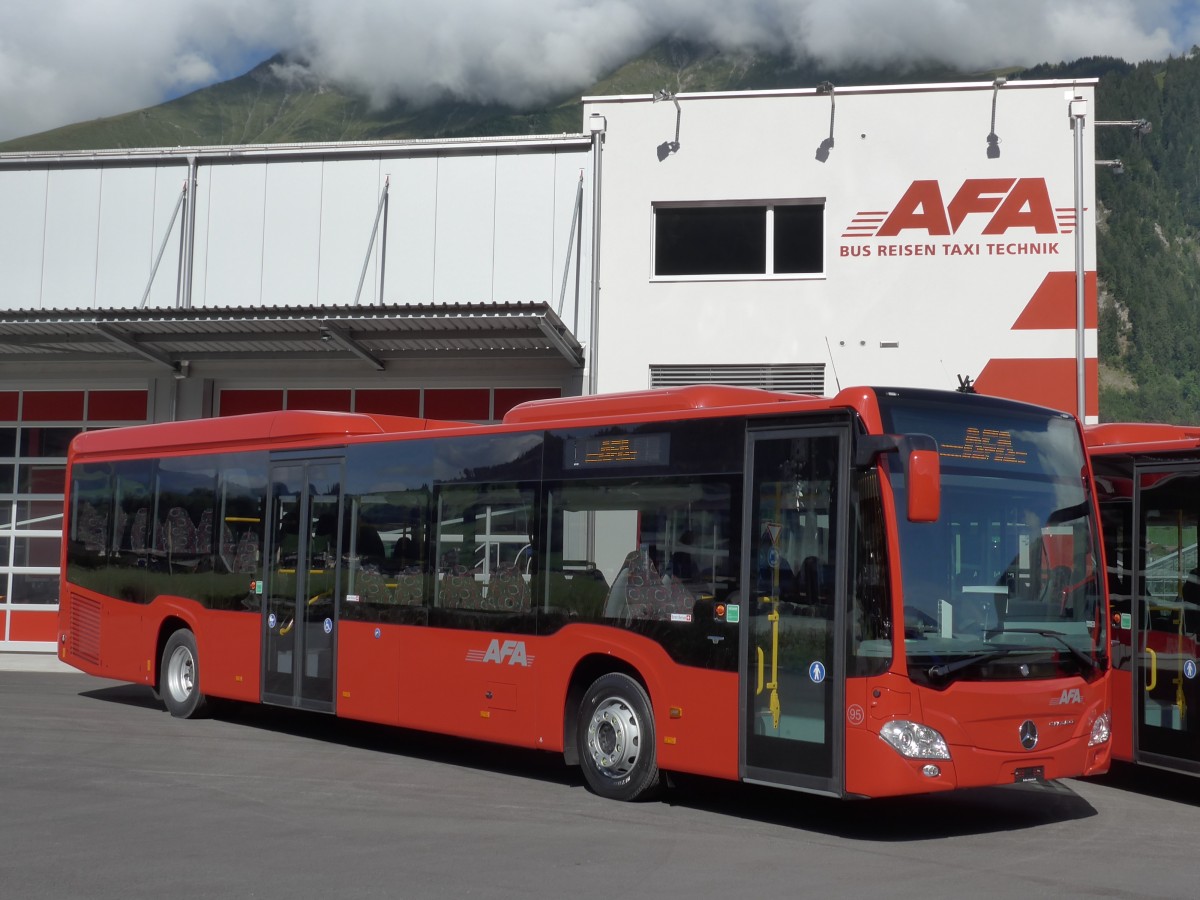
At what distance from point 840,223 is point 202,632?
393 inches

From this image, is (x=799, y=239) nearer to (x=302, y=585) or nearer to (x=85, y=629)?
(x=302, y=585)

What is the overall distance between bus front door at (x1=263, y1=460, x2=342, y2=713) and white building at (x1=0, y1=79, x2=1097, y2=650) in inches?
192

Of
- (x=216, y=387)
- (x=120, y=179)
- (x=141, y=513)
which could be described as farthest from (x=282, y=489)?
(x=120, y=179)

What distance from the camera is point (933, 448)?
7.90 metres

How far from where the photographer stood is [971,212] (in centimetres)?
1842

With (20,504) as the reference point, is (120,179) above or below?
above

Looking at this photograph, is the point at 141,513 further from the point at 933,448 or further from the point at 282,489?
the point at 933,448

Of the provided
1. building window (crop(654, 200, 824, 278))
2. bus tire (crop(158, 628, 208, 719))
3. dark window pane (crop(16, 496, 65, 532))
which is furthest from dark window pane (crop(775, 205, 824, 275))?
dark window pane (crop(16, 496, 65, 532))

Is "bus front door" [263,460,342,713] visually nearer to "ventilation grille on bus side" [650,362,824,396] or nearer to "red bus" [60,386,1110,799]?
"red bus" [60,386,1110,799]

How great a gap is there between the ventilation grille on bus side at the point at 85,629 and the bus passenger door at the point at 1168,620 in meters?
10.9

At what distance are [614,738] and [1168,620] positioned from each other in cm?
404

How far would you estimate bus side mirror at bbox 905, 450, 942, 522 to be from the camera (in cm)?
773

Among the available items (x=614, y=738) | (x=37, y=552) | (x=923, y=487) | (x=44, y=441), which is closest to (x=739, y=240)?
(x=614, y=738)

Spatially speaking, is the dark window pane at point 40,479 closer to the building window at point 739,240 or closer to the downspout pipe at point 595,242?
the downspout pipe at point 595,242
